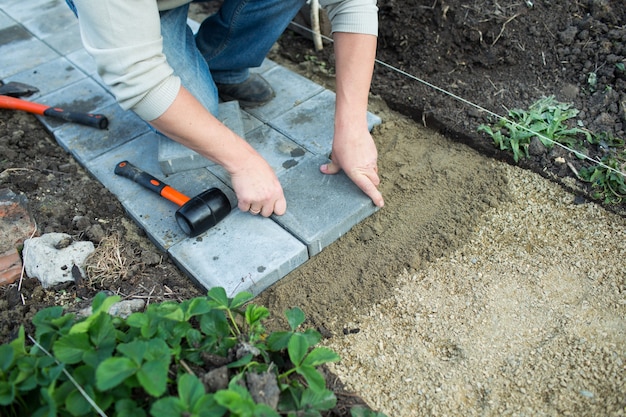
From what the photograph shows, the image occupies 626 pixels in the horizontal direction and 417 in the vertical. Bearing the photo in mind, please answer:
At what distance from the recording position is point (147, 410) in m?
1.24

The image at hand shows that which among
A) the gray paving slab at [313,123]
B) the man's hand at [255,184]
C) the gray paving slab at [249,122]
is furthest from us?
the gray paving slab at [249,122]

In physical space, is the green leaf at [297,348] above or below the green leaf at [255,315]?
above

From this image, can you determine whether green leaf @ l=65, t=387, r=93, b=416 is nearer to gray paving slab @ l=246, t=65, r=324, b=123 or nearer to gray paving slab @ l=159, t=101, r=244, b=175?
gray paving slab @ l=159, t=101, r=244, b=175

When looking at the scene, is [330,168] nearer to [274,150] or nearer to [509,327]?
[274,150]

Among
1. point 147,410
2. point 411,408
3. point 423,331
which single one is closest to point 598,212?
point 423,331

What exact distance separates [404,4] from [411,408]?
2.33 meters

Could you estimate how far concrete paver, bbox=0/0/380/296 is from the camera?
2018 millimetres

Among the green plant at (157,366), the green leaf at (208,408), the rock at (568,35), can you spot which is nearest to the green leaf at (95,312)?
the green plant at (157,366)

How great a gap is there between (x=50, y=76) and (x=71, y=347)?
2.38m

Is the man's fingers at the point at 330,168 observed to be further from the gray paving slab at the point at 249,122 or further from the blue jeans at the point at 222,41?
the blue jeans at the point at 222,41

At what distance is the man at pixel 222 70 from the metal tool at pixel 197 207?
129 mm

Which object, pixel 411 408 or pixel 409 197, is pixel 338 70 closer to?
pixel 409 197

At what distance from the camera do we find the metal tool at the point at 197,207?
1994mm

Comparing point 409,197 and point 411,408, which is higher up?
point 409,197
